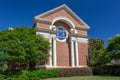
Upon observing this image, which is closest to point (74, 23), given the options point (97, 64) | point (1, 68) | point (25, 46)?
point (97, 64)

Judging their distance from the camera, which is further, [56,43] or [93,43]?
[93,43]

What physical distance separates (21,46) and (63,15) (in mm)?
11161

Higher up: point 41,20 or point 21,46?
point 41,20

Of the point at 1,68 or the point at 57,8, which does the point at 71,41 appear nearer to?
the point at 57,8

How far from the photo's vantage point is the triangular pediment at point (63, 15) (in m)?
30.0

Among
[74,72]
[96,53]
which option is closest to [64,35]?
[74,72]

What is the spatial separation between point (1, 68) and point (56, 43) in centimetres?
970

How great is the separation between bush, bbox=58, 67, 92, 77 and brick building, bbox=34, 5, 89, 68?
2.93 m

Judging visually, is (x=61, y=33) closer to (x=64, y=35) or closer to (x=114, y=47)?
(x=64, y=35)

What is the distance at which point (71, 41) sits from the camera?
104 feet

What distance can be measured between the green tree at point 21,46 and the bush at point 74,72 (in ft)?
9.42

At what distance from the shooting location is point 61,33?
104 feet

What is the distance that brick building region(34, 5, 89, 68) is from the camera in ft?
97.1

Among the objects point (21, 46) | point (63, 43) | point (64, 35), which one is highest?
point (64, 35)
